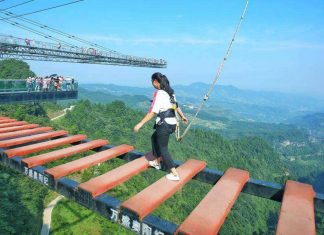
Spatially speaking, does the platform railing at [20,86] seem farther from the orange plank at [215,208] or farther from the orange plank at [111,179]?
the orange plank at [215,208]

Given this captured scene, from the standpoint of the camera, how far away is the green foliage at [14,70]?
86912 mm

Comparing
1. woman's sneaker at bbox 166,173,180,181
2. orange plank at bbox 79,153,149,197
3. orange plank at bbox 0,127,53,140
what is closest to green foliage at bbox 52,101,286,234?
orange plank at bbox 0,127,53,140

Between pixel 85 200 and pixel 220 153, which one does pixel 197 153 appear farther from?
pixel 85 200

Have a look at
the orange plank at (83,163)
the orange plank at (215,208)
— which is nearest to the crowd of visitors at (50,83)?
the orange plank at (83,163)

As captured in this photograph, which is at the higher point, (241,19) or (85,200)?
(241,19)

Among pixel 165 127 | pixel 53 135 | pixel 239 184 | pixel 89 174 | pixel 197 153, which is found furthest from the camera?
pixel 197 153

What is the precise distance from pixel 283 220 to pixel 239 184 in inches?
43.9

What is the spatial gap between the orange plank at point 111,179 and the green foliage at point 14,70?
299 feet

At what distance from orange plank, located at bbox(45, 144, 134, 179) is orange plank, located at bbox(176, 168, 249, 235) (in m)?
2.20

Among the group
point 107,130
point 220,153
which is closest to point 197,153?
point 220,153

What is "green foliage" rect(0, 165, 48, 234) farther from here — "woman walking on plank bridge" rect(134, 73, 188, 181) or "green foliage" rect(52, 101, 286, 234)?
"woman walking on plank bridge" rect(134, 73, 188, 181)

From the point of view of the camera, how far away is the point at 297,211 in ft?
12.9

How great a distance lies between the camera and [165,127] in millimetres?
5172

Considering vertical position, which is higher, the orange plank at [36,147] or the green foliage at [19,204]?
the orange plank at [36,147]
